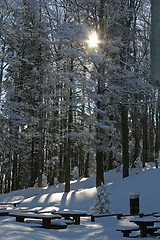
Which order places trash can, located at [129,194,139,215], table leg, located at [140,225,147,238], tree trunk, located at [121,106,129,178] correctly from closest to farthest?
table leg, located at [140,225,147,238], trash can, located at [129,194,139,215], tree trunk, located at [121,106,129,178]

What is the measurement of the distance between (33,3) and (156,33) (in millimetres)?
19381

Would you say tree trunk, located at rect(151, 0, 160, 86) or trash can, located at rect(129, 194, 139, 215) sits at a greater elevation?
tree trunk, located at rect(151, 0, 160, 86)

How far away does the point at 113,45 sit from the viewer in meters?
17.5

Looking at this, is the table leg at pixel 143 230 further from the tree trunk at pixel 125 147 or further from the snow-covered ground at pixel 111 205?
the tree trunk at pixel 125 147

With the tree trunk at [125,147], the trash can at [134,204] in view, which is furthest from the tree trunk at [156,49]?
the tree trunk at [125,147]

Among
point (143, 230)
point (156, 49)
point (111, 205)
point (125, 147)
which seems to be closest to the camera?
point (156, 49)

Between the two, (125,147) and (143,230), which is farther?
(125,147)

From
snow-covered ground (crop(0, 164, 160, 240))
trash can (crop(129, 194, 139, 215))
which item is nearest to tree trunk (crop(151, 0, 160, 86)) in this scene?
snow-covered ground (crop(0, 164, 160, 240))

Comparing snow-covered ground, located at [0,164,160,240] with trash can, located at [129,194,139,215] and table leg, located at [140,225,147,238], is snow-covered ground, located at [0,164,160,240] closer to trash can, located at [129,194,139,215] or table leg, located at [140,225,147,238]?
trash can, located at [129,194,139,215]

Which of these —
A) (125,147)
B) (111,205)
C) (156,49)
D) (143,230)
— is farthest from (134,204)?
(156,49)

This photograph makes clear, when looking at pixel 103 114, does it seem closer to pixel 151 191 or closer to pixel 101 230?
pixel 151 191

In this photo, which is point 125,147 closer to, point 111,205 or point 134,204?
point 111,205

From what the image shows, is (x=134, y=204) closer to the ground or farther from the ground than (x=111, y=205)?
farther from the ground

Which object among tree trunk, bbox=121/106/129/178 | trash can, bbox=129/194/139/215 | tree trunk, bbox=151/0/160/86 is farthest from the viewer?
tree trunk, bbox=121/106/129/178
